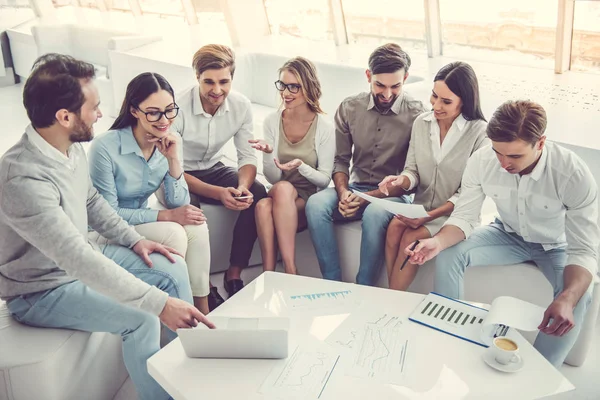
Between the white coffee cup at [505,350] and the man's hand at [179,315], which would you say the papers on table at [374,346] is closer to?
the white coffee cup at [505,350]

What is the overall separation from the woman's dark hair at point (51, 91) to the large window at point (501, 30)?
410 centimetres

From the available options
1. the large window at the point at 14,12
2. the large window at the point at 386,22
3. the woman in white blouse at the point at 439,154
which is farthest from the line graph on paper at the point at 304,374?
the large window at the point at 14,12

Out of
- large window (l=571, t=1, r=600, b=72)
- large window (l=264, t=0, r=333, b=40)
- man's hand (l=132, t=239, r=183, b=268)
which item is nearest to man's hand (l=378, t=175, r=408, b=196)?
man's hand (l=132, t=239, r=183, b=268)

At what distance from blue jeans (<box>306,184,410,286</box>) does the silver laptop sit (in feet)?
3.62

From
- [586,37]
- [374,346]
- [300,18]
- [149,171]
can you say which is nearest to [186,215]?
[149,171]

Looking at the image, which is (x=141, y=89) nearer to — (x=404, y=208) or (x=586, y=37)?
(x=404, y=208)

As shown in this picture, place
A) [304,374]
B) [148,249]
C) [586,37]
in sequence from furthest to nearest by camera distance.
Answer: [586,37]
[148,249]
[304,374]

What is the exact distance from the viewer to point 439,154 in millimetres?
2580

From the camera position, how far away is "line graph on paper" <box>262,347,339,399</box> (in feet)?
4.67

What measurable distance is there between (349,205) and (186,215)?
0.76m

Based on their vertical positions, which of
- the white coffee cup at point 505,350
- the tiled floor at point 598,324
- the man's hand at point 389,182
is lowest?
the tiled floor at point 598,324

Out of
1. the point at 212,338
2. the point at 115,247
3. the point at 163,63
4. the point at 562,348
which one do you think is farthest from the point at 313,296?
the point at 163,63

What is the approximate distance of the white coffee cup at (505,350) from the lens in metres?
1.51

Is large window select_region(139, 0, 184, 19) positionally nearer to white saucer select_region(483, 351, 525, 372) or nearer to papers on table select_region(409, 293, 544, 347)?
papers on table select_region(409, 293, 544, 347)
